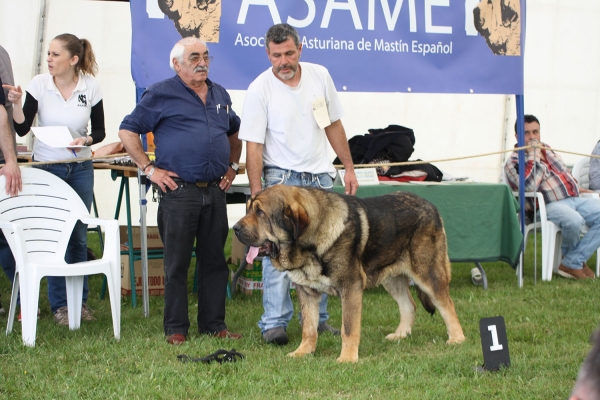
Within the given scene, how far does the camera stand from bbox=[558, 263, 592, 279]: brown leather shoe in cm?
756

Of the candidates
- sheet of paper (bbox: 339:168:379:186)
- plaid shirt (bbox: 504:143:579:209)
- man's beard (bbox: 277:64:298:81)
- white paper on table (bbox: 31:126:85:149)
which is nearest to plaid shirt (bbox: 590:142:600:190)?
plaid shirt (bbox: 504:143:579:209)

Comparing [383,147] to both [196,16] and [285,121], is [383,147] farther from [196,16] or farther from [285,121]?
[285,121]

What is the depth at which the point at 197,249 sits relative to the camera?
497 cm

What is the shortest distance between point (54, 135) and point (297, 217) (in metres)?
2.08

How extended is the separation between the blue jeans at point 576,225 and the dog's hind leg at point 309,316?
3.88m

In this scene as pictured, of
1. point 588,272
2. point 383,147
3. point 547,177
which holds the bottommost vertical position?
point 588,272

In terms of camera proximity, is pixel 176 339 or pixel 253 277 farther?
pixel 253 277

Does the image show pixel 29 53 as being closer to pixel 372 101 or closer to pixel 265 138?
pixel 372 101

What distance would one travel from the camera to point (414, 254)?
15.5 ft

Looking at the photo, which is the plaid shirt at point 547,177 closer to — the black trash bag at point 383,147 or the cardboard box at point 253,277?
the black trash bag at point 383,147

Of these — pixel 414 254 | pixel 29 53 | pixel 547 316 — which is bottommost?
pixel 547 316

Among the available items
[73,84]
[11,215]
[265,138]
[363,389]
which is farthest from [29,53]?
[363,389]

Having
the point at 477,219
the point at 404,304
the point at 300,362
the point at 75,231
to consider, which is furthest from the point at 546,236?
the point at 75,231

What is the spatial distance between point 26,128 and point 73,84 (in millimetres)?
471
